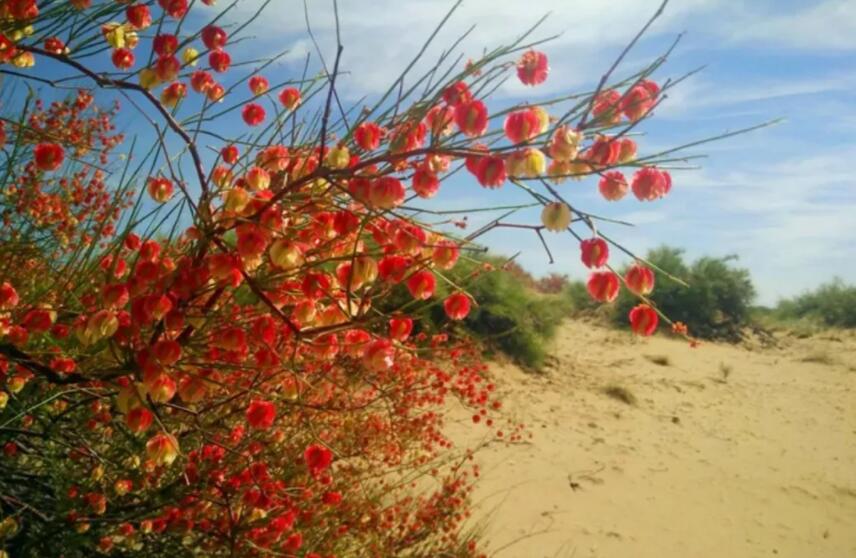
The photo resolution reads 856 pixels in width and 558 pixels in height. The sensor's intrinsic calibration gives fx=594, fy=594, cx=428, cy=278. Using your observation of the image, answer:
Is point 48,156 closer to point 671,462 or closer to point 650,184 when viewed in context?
point 650,184

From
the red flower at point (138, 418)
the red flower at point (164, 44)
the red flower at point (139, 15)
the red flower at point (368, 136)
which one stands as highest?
the red flower at point (139, 15)

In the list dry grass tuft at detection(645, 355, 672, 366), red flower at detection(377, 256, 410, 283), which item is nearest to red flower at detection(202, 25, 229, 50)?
red flower at detection(377, 256, 410, 283)

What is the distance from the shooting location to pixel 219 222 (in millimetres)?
1474

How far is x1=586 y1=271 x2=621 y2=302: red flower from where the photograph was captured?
131 cm

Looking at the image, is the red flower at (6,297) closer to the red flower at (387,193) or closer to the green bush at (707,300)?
the red flower at (387,193)

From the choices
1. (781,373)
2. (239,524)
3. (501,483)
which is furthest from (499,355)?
(239,524)

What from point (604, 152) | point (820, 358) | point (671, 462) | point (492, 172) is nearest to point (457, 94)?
point (492, 172)

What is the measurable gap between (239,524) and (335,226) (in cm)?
123

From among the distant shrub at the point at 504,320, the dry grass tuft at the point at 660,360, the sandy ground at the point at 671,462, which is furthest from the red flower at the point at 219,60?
the dry grass tuft at the point at 660,360

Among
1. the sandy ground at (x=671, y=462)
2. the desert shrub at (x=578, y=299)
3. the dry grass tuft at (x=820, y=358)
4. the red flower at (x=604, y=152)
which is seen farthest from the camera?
the desert shrub at (x=578, y=299)

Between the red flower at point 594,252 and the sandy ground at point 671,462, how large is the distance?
2696 millimetres

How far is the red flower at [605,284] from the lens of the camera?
131cm

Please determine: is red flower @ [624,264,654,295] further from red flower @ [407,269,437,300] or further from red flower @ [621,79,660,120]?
red flower @ [407,269,437,300]

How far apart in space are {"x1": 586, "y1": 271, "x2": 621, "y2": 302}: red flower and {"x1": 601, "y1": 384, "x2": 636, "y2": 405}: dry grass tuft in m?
5.96
